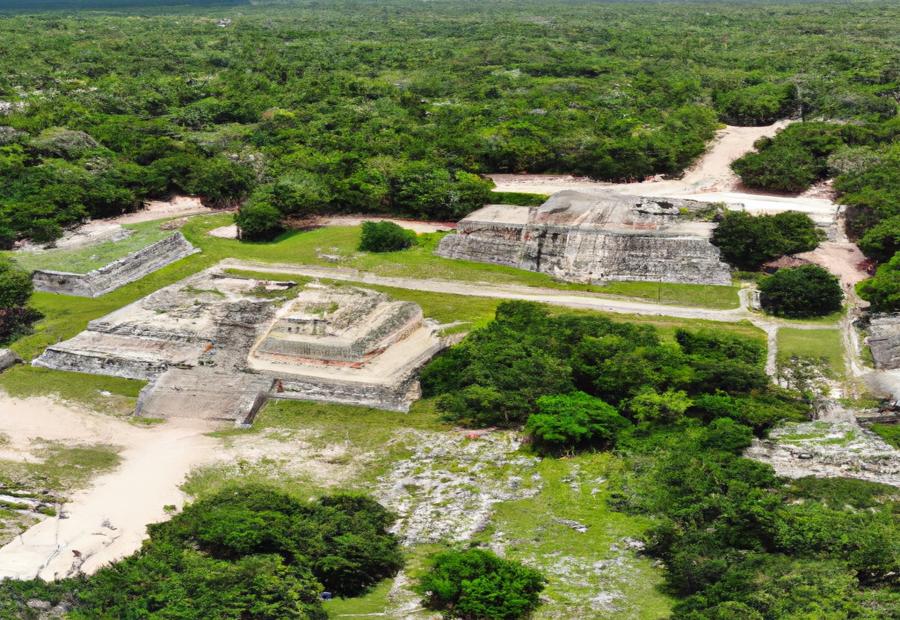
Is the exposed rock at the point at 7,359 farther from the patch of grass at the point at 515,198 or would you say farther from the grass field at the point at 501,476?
the patch of grass at the point at 515,198

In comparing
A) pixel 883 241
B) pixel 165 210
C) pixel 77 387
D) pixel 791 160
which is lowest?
pixel 77 387

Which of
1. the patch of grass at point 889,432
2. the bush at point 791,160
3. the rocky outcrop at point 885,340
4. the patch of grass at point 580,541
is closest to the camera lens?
the patch of grass at point 580,541

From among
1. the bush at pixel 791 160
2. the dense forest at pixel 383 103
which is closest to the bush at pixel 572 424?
the dense forest at pixel 383 103

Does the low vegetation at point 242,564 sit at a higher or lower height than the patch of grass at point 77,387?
higher

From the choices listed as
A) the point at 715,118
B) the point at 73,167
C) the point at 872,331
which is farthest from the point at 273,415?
the point at 715,118

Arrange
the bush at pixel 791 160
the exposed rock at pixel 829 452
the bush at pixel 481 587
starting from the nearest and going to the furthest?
the bush at pixel 481 587 → the exposed rock at pixel 829 452 → the bush at pixel 791 160

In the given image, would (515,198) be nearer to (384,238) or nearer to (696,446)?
(384,238)

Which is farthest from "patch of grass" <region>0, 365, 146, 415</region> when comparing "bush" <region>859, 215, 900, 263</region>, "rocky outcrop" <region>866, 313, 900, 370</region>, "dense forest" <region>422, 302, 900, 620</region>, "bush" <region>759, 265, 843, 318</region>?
"bush" <region>859, 215, 900, 263</region>

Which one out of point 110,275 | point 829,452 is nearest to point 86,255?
point 110,275
